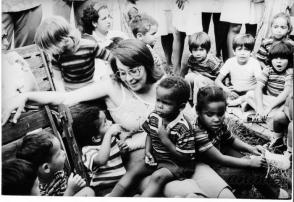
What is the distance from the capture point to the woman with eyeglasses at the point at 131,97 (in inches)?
154

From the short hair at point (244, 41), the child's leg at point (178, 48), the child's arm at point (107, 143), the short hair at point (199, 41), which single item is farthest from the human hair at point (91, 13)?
the short hair at point (244, 41)

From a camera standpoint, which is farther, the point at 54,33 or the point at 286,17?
the point at 54,33

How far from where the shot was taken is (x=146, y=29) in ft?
13.1

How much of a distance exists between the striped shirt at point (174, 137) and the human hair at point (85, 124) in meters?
0.49

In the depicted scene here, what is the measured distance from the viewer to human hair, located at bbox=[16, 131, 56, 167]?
3953 mm

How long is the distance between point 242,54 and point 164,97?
78 centimetres

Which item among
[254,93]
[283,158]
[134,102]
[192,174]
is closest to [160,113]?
[134,102]

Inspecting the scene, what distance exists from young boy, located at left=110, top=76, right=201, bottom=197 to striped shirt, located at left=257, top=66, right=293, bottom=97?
68 cm

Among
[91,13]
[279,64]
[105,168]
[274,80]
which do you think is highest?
[91,13]

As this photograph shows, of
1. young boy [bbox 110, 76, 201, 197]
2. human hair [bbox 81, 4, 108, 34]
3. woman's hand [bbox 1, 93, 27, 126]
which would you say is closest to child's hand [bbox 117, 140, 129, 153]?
young boy [bbox 110, 76, 201, 197]

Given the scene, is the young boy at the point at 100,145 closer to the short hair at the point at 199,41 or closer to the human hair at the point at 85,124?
the human hair at the point at 85,124

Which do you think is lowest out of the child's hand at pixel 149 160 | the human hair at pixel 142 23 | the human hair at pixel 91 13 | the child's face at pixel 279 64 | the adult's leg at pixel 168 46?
the child's hand at pixel 149 160

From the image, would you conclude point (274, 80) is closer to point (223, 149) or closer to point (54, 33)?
point (223, 149)

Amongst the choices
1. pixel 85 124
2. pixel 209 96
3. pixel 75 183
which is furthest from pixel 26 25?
pixel 209 96
